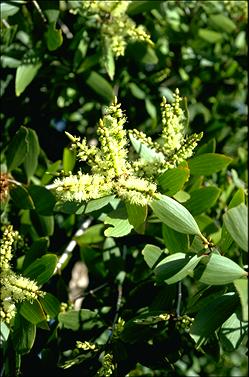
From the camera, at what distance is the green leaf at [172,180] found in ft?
6.75

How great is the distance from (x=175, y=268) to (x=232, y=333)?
10.5 inches

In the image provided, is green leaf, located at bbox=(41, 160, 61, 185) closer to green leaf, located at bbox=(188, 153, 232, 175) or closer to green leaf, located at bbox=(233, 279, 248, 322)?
green leaf, located at bbox=(188, 153, 232, 175)

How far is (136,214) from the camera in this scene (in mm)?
2045

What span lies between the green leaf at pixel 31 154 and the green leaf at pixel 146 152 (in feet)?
2.16

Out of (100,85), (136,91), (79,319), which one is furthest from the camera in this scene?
(136,91)

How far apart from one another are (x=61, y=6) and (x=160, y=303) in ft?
5.59

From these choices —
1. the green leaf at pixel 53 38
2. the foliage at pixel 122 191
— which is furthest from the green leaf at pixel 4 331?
the green leaf at pixel 53 38

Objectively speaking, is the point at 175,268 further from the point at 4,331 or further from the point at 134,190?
the point at 4,331

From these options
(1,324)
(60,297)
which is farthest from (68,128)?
(1,324)

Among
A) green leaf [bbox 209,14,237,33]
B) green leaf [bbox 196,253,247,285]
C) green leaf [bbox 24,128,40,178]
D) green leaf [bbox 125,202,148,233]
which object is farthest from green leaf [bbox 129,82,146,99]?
green leaf [bbox 196,253,247,285]

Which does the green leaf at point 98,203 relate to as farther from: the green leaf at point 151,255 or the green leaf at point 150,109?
the green leaf at point 150,109

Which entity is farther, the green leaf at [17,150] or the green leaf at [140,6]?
the green leaf at [140,6]

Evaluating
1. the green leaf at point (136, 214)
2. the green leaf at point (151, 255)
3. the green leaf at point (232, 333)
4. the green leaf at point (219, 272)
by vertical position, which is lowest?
the green leaf at point (232, 333)

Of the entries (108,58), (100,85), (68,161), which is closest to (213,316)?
(68,161)
